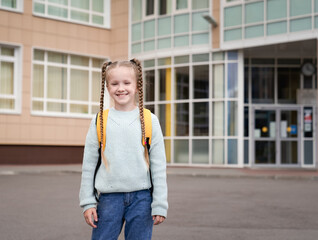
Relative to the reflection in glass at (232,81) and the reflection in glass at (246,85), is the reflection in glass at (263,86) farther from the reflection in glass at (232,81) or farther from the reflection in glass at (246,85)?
the reflection in glass at (232,81)

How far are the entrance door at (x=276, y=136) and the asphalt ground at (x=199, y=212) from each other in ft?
22.8

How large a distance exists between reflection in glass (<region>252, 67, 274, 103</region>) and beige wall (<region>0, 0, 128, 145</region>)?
6.02 meters

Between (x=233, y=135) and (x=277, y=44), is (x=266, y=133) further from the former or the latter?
(x=277, y=44)

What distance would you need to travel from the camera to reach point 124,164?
2.88 metres

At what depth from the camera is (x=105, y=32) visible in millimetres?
23797

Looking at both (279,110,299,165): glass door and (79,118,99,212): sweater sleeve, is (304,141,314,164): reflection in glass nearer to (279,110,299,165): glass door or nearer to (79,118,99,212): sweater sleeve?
(279,110,299,165): glass door

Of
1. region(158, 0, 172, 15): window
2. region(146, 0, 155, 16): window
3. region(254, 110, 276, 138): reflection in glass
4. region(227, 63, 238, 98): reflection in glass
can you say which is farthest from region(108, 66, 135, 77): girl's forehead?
region(146, 0, 155, 16): window

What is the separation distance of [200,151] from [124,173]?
17.7 meters

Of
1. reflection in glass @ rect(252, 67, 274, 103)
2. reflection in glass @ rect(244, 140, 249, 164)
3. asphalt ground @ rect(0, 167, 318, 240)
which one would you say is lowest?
asphalt ground @ rect(0, 167, 318, 240)

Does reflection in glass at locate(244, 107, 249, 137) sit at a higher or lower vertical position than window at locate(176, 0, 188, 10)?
lower

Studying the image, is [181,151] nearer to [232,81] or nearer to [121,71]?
[232,81]

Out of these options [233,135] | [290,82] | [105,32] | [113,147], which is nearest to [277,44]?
[290,82]

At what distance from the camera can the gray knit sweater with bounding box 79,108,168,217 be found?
287cm

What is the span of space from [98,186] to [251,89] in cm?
1820
